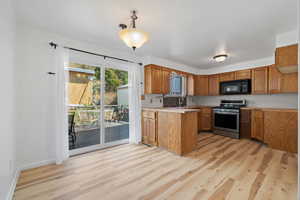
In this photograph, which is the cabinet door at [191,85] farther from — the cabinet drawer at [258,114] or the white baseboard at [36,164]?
the white baseboard at [36,164]

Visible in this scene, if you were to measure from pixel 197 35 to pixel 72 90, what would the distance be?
2.82 metres

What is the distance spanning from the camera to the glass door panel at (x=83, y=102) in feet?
9.52

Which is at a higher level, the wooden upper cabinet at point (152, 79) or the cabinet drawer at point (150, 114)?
the wooden upper cabinet at point (152, 79)

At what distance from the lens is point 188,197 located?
5.35 ft

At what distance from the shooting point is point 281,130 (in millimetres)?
3131

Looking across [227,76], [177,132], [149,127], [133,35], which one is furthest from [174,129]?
[227,76]

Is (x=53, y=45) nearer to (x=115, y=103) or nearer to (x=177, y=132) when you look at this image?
(x=115, y=103)

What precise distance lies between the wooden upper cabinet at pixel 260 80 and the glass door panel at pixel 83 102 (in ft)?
14.6

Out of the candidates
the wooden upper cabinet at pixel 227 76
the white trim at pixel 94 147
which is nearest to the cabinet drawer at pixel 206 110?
the wooden upper cabinet at pixel 227 76

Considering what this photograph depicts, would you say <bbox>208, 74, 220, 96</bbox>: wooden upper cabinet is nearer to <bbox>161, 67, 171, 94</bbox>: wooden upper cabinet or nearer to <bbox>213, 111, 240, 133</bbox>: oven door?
<bbox>213, 111, 240, 133</bbox>: oven door

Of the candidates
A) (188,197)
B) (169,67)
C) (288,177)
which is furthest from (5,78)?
(288,177)

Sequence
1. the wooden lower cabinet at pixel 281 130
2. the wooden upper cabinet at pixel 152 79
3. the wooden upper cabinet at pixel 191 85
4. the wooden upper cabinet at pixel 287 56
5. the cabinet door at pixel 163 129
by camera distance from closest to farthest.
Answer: the wooden upper cabinet at pixel 287 56 → the wooden lower cabinet at pixel 281 130 → the cabinet door at pixel 163 129 → the wooden upper cabinet at pixel 152 79 → the wooden upper cabinet at pixel 191 85

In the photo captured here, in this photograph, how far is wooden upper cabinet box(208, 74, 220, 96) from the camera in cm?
488

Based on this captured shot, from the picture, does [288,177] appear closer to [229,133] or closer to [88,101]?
[229,133]
